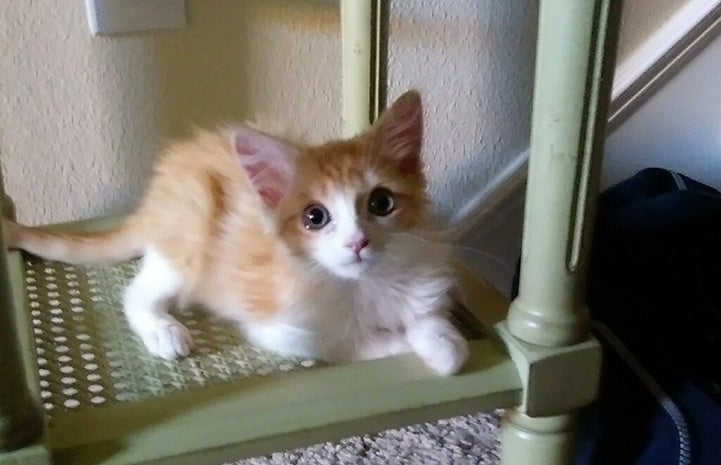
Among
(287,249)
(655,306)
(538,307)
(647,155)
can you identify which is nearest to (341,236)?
(287,249)

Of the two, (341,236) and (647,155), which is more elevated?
(341,236)

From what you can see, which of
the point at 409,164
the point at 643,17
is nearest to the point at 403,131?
the point at 409,164

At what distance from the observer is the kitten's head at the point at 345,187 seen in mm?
749

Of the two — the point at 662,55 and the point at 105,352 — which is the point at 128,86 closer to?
the point at 105,352

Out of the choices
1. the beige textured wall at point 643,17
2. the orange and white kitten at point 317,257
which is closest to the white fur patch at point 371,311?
the orange and white kitten at point 317,257

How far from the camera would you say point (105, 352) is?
31.2 inches

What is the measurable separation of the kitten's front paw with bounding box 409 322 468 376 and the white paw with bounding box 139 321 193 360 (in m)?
0.20

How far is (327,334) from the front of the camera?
80cm

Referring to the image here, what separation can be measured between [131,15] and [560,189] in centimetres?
58

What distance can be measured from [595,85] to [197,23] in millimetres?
564

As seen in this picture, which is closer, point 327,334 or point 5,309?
point 5,309

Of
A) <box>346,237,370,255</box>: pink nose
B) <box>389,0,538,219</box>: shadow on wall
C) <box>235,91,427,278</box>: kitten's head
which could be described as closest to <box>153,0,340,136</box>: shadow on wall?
<box>389,0,538,219</box>: shadow on wall

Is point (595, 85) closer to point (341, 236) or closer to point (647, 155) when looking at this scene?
point (341, 236)

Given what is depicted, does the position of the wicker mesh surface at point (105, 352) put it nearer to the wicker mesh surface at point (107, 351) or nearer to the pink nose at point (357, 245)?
the wicker mesh surface at point (107, 351)
